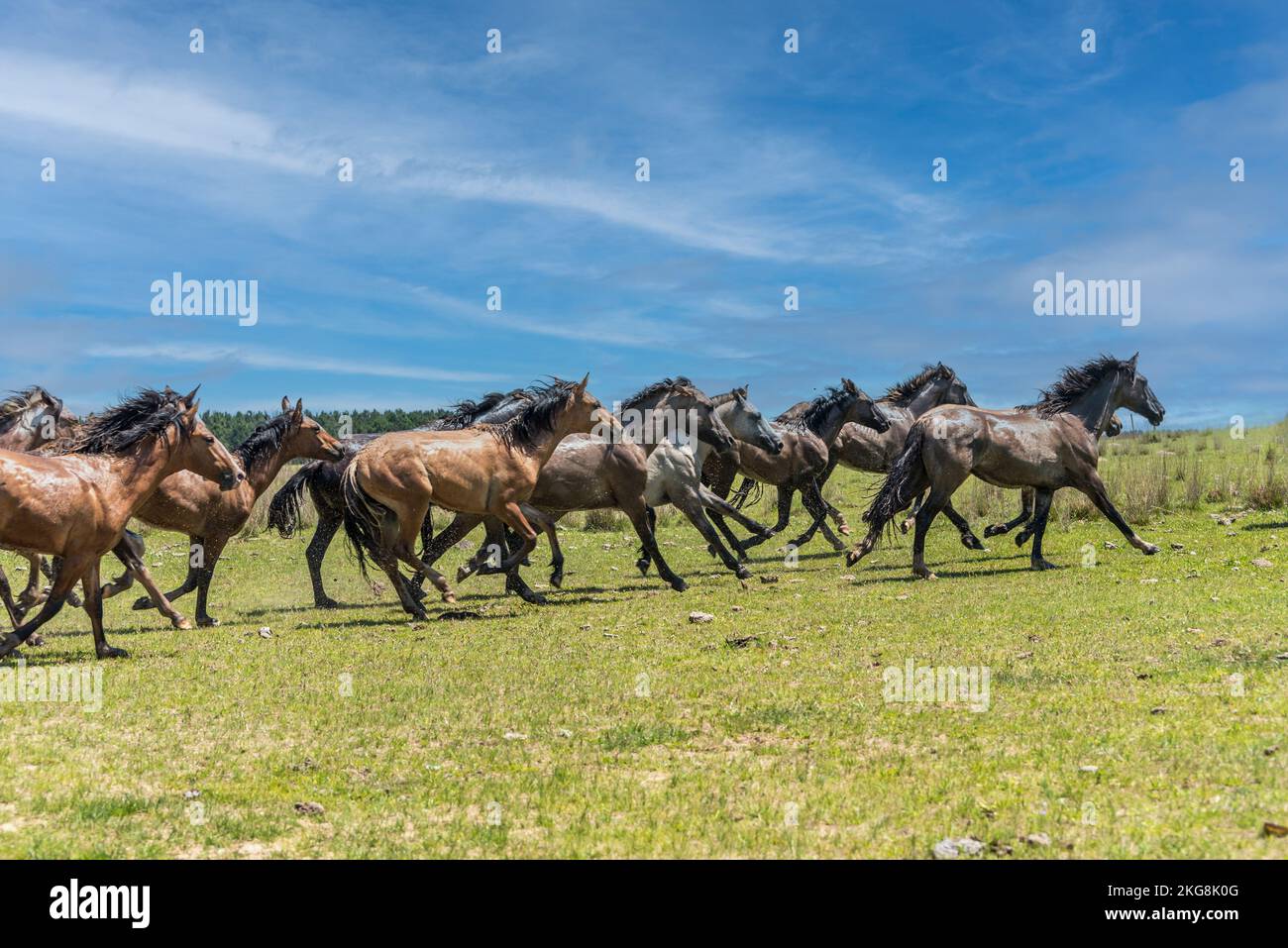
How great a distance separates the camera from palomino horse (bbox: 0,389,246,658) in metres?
9.10

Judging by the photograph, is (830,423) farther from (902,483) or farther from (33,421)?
(33,421)

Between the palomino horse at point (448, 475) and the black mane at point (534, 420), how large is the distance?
1 centimetres

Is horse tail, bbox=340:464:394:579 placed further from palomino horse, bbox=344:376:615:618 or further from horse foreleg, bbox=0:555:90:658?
horse foreleg, bbox=0:555:90:658

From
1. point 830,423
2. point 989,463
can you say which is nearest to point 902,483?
point 989,463

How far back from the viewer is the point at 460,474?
1276 cm

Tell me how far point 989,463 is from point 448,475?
7.81 meters

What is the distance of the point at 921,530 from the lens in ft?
48.8

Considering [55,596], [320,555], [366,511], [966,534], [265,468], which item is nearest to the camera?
[55,596]

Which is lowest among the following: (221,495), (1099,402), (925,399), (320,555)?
(320,555)

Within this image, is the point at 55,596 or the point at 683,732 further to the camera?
the point at 55,596

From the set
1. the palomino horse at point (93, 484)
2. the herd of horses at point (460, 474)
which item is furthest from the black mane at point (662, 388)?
the palomino horse at point (93, 484)

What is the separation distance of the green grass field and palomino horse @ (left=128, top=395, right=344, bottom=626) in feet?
2.84

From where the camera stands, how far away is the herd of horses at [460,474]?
9805 mm

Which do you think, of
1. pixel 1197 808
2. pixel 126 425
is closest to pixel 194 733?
pixel 126 425
